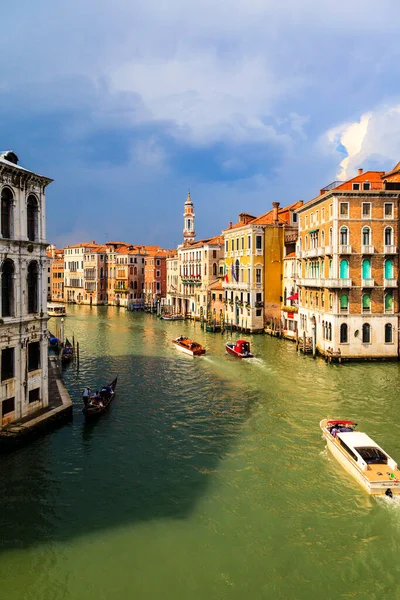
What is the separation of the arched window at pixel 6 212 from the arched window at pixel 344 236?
20166 mm

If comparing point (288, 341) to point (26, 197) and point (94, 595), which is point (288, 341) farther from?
point (94, 595)

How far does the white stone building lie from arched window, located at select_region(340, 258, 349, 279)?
61.2ft

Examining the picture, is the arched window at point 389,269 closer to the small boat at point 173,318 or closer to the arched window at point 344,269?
the arched window at point 344,269

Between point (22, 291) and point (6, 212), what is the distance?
257cm

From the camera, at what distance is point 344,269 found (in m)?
30.3

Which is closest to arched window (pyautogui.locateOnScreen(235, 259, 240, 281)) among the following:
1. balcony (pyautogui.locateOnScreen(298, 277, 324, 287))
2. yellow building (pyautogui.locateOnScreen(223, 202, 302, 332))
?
yellow building (pyautogui.locateOnScreen(223, 202, 302, 332))

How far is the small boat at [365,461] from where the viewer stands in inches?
507

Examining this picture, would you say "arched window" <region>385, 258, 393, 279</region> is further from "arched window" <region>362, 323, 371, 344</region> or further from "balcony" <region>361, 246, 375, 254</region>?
"arched window" <region>362, 323, 371, 344</region>

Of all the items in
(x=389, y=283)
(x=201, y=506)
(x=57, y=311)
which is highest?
(x=389, y=283)

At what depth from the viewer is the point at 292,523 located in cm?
1184

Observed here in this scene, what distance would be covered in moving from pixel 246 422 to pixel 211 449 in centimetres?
316

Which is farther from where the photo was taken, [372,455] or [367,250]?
[367,250]

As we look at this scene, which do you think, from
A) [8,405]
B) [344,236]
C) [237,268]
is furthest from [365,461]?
[237,268]

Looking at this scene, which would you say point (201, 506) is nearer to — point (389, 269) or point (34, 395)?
point (34, 395)
